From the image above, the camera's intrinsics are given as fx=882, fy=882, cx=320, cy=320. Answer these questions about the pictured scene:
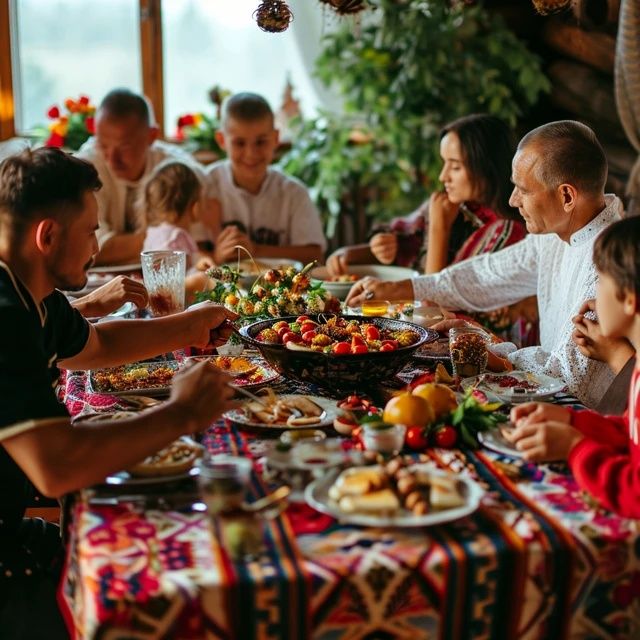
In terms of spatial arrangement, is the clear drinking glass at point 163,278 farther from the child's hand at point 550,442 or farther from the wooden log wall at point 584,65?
the wooden log wall at point 584,65

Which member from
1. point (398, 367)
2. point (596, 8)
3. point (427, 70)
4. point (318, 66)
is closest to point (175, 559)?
point (398, 367)

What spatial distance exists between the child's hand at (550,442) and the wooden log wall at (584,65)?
12.2 feet

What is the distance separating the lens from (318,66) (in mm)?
6148

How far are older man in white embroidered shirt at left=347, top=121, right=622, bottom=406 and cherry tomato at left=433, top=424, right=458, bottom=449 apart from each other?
0.69 metres

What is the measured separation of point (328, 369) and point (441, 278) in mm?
1332

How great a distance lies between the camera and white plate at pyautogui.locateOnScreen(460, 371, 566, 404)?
211 cm

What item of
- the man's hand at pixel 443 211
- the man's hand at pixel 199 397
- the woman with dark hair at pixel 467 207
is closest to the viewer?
the man's hand at pixel 199 397

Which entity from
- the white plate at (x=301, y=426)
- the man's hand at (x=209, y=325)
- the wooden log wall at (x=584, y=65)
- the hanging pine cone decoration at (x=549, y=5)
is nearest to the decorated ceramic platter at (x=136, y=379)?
the man's hand at (x=209, y=325)

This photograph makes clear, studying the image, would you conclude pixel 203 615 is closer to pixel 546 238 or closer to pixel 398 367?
pixel 398 367

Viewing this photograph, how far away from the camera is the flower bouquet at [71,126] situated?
5.78 meters

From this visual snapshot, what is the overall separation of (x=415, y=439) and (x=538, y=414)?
0.25 metres

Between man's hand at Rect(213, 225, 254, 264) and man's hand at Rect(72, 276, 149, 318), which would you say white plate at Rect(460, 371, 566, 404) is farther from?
man's hand at Rect(213, 225, 254, 264)

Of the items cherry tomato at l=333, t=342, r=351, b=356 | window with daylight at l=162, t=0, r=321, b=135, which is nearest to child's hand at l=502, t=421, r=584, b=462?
cherry tomato at l=333, t=342, r=351, b=356

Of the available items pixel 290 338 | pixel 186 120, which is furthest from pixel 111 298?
pixel 186 120
